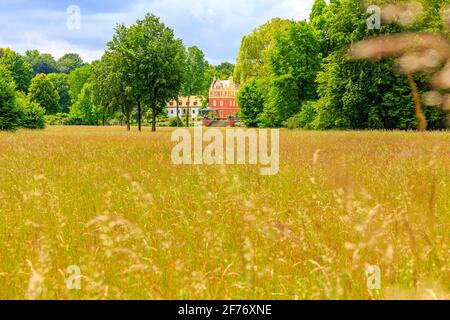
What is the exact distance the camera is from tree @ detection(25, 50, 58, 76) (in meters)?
115

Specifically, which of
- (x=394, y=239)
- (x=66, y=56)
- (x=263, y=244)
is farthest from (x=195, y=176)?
(x=66, y=56)

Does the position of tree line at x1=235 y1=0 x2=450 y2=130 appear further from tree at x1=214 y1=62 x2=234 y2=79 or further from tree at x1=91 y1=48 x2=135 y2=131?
tree at x1=214 y1=62 x2=234 y2=79

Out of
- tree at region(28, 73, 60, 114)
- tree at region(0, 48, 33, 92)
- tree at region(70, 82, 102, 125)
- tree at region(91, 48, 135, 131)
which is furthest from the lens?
tree at region(70, 82, 102, 125)

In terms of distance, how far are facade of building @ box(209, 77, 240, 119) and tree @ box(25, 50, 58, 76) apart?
151ft

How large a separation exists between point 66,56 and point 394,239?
141309 millimetres

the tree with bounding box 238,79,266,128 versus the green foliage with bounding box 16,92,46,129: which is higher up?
the tree with bounding box 238,79,266,128

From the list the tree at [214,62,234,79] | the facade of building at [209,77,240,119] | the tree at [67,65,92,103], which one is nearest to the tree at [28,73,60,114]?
the tree at [67,65,92,103]

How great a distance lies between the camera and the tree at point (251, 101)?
56.7 meters

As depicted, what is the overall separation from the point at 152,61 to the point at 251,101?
22953 mm

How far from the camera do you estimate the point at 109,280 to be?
3.09 m

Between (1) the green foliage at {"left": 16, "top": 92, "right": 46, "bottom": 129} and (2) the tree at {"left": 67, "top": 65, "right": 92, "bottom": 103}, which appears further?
(2) the tree at {"left": 67, "top": 65, "right": 92, "bottom": 103}

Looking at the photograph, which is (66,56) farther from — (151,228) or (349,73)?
(151,228)

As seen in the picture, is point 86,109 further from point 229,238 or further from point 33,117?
point 229,238

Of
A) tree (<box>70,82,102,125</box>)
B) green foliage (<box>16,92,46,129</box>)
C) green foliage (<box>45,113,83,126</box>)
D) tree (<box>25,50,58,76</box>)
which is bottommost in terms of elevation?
green foliage (<box>16,92,46,129</box>)
